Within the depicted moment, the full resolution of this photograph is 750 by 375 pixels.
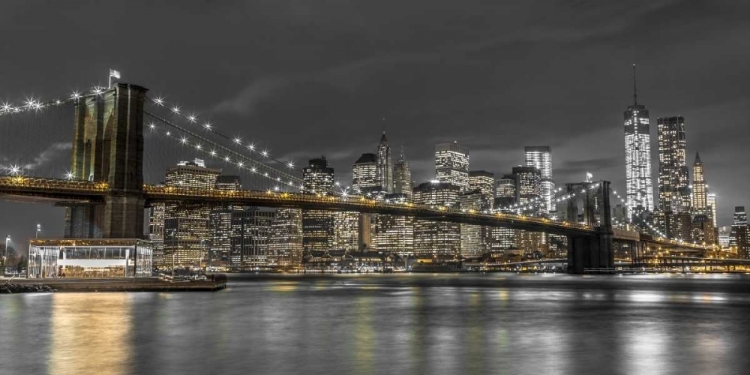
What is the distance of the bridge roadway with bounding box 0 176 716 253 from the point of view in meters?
58.2

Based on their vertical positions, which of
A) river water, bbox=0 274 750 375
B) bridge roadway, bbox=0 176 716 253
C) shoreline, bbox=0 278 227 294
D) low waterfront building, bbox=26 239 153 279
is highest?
bridge roadway, bbox=0 176 716 253

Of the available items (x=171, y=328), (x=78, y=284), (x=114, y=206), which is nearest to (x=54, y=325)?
(x=171, y=328)

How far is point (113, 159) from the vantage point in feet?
195

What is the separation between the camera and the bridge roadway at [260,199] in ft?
191

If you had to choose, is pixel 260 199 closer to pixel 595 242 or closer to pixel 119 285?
pixel 119 285

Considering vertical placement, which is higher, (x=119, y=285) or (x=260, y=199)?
(x=260, y=199)

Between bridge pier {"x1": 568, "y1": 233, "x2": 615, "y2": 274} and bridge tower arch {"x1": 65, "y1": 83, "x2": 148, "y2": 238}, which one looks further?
bridge pier {"x1": 568, "y1": 233, "x2": 615, "y2": 274}

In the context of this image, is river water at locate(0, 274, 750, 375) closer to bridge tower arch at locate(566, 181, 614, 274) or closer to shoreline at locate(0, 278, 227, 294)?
shoreline at locate(0, 278, 227, 294)

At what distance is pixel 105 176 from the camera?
61.5 metres

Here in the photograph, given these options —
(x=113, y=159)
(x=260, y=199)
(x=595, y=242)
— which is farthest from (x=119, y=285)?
(x=595, y=242)

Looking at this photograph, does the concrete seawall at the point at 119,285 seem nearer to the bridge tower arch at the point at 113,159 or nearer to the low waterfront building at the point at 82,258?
the low waterfront building at the point at 82,258

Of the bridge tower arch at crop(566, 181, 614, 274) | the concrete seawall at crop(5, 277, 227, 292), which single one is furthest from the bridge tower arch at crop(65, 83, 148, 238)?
the bridge tower arch at crop(566, 181, 614, 274)

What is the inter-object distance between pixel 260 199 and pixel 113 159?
21.6m

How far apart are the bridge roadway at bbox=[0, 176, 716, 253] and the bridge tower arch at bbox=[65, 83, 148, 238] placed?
1.46 meters
